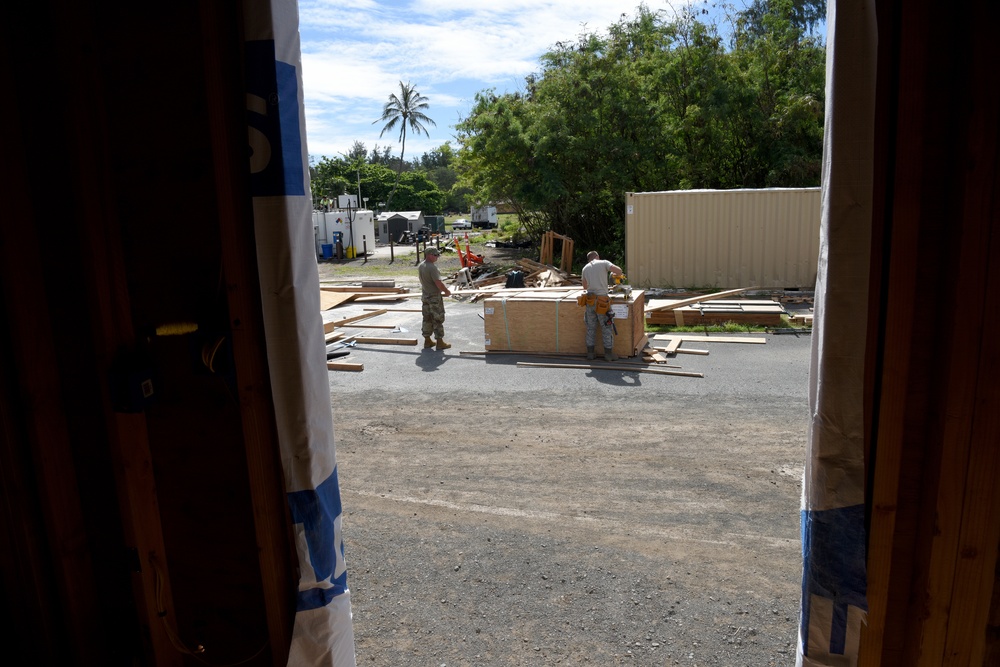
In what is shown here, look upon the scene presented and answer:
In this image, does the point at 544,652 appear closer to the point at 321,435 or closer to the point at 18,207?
the point at 321,435

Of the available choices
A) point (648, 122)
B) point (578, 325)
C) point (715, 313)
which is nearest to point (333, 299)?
point (578, 325)

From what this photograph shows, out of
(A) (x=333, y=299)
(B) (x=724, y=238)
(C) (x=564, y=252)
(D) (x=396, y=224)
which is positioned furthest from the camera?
(D) (x=396, y=224)

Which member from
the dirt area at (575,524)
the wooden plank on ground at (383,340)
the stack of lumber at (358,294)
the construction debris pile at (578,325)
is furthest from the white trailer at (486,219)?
the dirt area at (575,524)

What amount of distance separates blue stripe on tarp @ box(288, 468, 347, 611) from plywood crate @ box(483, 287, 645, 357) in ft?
32.8

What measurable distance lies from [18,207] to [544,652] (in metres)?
3.68

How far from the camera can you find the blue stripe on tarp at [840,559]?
2.30 m

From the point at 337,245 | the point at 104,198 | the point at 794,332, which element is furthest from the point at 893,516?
the point at 337,245

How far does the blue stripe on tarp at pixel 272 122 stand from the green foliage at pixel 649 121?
2470cm

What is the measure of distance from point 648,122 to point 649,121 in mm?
52

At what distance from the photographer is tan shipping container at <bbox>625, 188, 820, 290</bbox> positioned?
1920cm

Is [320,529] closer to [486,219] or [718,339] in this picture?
[718,339]

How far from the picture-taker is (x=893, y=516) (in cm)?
232

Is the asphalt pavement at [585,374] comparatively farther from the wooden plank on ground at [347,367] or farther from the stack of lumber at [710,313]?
the stack of lumber at [710,313]

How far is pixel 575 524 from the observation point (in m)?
6.07
